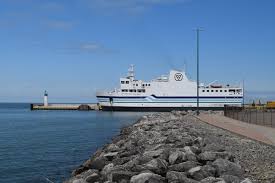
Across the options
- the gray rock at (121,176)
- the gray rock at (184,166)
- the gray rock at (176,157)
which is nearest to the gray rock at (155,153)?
the gray rock at (176,157)

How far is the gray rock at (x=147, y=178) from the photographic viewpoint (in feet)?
28.7

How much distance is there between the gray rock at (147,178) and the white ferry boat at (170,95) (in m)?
70.1

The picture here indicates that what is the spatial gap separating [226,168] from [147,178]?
1.62m

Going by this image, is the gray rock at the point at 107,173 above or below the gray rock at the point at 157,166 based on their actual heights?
below

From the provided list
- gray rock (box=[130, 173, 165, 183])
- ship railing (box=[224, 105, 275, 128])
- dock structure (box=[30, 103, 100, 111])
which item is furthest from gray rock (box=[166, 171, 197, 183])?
dock structure (box=[30, 103, 100, 111])

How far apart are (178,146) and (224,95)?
69061 mm

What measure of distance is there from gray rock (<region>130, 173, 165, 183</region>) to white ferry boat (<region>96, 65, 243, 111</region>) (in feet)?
230

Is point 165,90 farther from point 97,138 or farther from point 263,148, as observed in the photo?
point 263,148

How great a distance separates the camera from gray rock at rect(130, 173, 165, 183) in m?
8.75

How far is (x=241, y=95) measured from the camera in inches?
3201

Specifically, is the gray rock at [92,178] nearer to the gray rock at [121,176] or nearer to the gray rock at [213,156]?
the gray rock at [121,176]

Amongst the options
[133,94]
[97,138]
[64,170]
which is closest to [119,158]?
[64,170]

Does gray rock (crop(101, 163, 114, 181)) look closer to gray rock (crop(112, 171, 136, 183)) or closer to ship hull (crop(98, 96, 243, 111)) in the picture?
gray rock (crop(112, 171, 136, 183))

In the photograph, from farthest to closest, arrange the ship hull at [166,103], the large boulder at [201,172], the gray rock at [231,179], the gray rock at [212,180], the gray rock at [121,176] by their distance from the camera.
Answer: the ship hull at [166,103]
the gray rock at [121,176]
the large boulder at [201,172]
the gray rock at [231,179]
the gray rock at [212,180]
